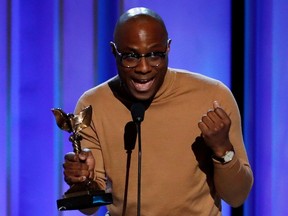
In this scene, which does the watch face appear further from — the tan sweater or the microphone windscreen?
the microphone windscreen

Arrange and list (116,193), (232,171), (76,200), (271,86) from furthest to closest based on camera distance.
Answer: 1. (271,86)
2. (116,193)
3. (232,171)
4. (76,200)

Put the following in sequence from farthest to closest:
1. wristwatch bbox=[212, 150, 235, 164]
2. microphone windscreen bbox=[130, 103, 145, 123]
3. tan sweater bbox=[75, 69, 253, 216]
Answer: tan sweater bbox=[75, 69, 253, 216] → wristwatch bbox=[212, 150, 235, 164] → microphone windscreen bbox=[130, 103, 145, 123]

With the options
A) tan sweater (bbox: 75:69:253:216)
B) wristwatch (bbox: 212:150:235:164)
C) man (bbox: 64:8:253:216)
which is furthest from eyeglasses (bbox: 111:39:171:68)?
wristwatch (bbox: 212:150:235:164)

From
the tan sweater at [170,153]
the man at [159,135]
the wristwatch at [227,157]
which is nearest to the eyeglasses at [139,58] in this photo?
the man at [159,135]

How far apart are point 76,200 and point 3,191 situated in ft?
2.50

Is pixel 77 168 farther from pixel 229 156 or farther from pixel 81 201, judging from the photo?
pixel 229 156

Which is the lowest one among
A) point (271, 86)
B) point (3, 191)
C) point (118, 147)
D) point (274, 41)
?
point (3, 191)

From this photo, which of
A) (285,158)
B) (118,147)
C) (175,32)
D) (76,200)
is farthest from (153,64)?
(285,158)

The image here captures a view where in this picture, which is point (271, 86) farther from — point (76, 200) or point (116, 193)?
point (76, 200)

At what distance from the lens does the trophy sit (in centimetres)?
117

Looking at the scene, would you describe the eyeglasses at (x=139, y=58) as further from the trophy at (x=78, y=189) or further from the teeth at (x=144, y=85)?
the trophy at (x=78, y=189)

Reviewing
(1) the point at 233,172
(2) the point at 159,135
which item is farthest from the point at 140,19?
(1) the point at 233,172

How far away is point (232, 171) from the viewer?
127cm

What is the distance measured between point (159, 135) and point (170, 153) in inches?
1.9
